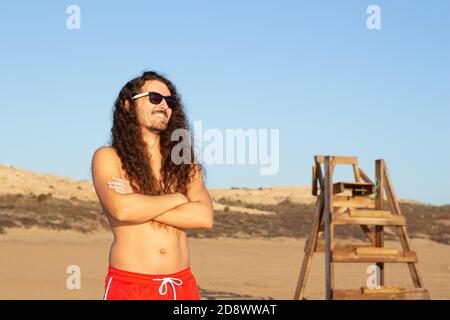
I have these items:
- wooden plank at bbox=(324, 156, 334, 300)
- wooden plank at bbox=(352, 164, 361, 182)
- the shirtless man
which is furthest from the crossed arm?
wooden plank at bbox=(352, 164, 361, 182)

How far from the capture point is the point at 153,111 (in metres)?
3.98

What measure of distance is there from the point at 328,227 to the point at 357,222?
16.6 inches

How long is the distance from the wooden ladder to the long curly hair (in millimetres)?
5975

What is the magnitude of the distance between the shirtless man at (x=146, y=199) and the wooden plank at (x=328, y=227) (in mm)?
5886

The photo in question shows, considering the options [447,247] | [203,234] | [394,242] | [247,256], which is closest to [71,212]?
[203,234]

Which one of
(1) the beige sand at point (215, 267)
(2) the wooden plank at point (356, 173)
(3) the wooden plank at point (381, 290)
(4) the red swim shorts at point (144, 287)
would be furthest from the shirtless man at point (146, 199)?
(1) the beige sand at point (215, 267)

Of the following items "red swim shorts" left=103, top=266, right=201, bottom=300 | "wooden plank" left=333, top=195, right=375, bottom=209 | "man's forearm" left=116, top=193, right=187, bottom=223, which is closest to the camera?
"red swim shorts" left=103, top=266, right=201, bottom=300

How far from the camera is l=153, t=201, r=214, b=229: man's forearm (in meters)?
3.98

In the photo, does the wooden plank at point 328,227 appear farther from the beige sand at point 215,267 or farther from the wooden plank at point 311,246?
the beige sand at point 215,267

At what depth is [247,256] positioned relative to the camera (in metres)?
22.1

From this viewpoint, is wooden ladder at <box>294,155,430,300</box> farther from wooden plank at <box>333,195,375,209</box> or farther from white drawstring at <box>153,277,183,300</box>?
white drawstring at <box>153,277,183,300</box>

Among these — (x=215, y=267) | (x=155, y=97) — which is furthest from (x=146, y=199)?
(x=215, y=267)
